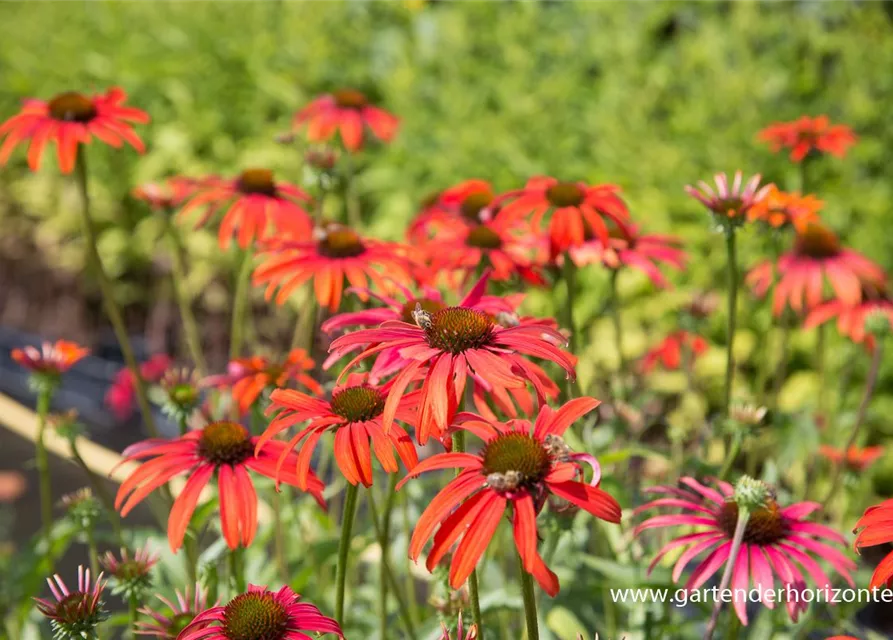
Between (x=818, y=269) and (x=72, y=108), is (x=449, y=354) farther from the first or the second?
(x=818, y=269)

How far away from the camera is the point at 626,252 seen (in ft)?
5.08

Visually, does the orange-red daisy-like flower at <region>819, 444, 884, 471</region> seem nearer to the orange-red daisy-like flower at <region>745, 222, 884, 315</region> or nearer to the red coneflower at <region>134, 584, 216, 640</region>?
the orange-red daisy-like flower at <region>745, 222, 884, 315</region>

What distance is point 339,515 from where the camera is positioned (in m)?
2.05

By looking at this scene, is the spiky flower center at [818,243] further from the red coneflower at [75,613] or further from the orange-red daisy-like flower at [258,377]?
the red coneflower at [75,613]

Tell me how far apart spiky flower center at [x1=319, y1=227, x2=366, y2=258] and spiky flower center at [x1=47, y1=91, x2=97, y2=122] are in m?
0.51

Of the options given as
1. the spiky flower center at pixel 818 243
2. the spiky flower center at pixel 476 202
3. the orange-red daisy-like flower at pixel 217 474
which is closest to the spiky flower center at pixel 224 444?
the orange-red daisy-like flower at pixel 217 474

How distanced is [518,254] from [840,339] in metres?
1.61

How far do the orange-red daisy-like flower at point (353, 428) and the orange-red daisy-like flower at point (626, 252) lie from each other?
0.54m

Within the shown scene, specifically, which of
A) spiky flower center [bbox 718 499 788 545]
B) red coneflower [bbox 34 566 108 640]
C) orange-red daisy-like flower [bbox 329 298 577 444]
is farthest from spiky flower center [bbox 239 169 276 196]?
spiky flower center [bbox 718 499 788 545]

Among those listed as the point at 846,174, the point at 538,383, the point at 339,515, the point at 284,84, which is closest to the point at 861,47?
the point at 846,174

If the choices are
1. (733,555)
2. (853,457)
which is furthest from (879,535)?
(853,457)

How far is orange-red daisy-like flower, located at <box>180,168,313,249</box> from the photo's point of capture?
5.09 ft

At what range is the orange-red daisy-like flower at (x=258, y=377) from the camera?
1.26 metres

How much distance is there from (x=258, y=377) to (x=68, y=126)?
583 mm
